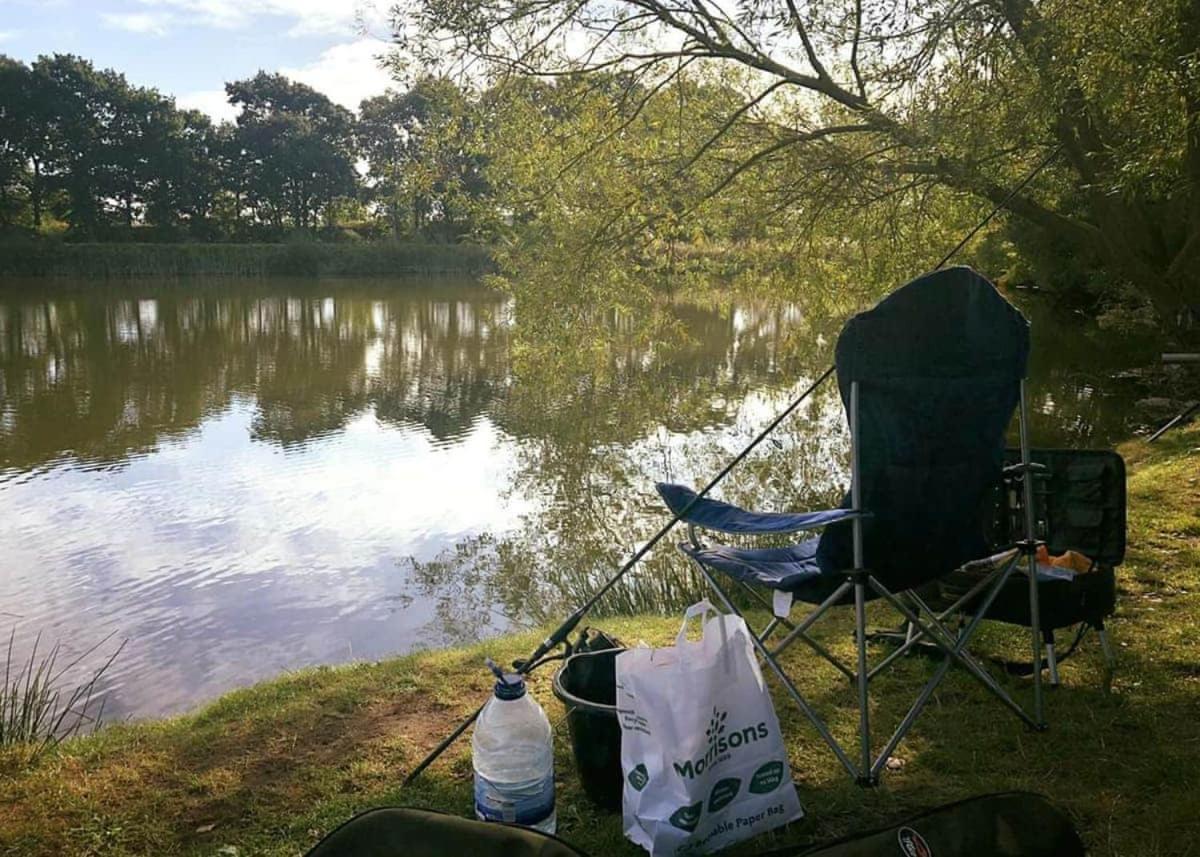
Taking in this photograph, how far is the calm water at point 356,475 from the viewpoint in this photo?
5902 mm

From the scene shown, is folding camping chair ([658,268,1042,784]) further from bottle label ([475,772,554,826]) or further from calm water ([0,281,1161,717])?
calm water ([0,281,1161,717])

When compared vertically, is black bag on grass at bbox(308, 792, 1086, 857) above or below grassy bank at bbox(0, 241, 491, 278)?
below

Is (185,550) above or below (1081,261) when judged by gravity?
below

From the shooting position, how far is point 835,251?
8.48 meters

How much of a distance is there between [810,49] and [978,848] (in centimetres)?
572

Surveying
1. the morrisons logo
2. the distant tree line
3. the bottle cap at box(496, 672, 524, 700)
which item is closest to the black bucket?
the bottle cap at box(496, 672, 524, 700)

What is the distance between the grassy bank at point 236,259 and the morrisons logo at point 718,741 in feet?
113

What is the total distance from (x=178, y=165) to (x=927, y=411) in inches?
2001

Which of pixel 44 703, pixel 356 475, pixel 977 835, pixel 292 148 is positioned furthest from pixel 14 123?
pixel 977 835

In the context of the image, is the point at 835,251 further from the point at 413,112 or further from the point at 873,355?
the point at 413,112

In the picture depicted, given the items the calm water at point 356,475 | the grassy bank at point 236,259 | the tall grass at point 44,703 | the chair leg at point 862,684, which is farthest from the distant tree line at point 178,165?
the chair leg at point 862,684

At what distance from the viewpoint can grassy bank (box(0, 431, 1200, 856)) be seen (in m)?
2.35

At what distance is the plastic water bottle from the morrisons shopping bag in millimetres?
206

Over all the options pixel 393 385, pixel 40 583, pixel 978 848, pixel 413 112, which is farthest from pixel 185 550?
pixel 413 112
